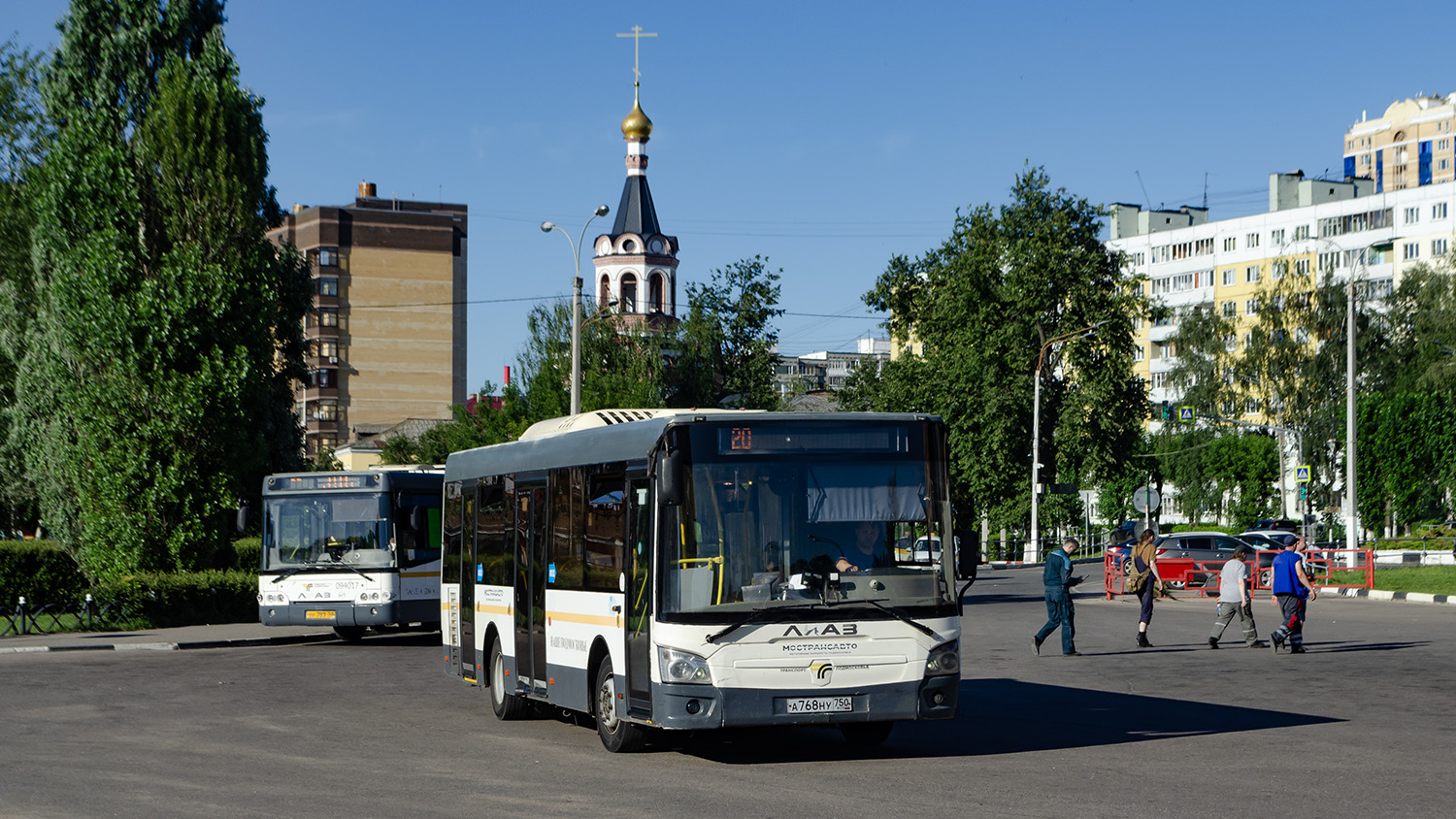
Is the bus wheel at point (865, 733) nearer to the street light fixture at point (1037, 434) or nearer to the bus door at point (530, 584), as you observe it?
the bus door at point (530, 584)

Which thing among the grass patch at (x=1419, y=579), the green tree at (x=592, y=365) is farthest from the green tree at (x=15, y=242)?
the grass patch at (x=1419, y=579)

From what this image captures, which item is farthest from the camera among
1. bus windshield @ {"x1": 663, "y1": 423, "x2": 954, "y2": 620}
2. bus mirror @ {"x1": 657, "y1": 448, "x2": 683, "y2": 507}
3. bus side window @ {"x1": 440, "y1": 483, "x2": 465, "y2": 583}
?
bus side window @ {"x1": 440, "y1": 483, "x2": 465, "y2": 583}

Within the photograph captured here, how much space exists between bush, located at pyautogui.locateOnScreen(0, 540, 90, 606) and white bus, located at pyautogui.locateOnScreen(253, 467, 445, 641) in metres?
9.58

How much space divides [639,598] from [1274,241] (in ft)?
371

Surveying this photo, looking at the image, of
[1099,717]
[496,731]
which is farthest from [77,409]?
[1099,717]

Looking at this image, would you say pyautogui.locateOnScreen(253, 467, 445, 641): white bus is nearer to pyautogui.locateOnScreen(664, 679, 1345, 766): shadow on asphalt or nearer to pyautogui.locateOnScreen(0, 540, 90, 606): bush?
pyautogui.locateOnScreen(0, 540, 90, 606): bush

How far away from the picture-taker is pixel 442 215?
139625mm

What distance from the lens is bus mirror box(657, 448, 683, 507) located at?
11359mm

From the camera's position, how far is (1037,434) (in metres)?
63.1

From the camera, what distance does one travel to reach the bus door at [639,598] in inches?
469

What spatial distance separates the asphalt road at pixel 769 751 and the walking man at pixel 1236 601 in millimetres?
2199

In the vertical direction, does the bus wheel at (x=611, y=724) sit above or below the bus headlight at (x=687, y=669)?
below

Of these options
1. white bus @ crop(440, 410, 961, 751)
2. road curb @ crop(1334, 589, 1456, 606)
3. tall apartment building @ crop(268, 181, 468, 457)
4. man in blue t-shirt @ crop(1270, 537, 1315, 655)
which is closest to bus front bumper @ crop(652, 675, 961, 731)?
white bus @ crop(440, 410, 961, 751)

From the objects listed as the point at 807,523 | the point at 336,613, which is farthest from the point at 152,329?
the point at 807,523
